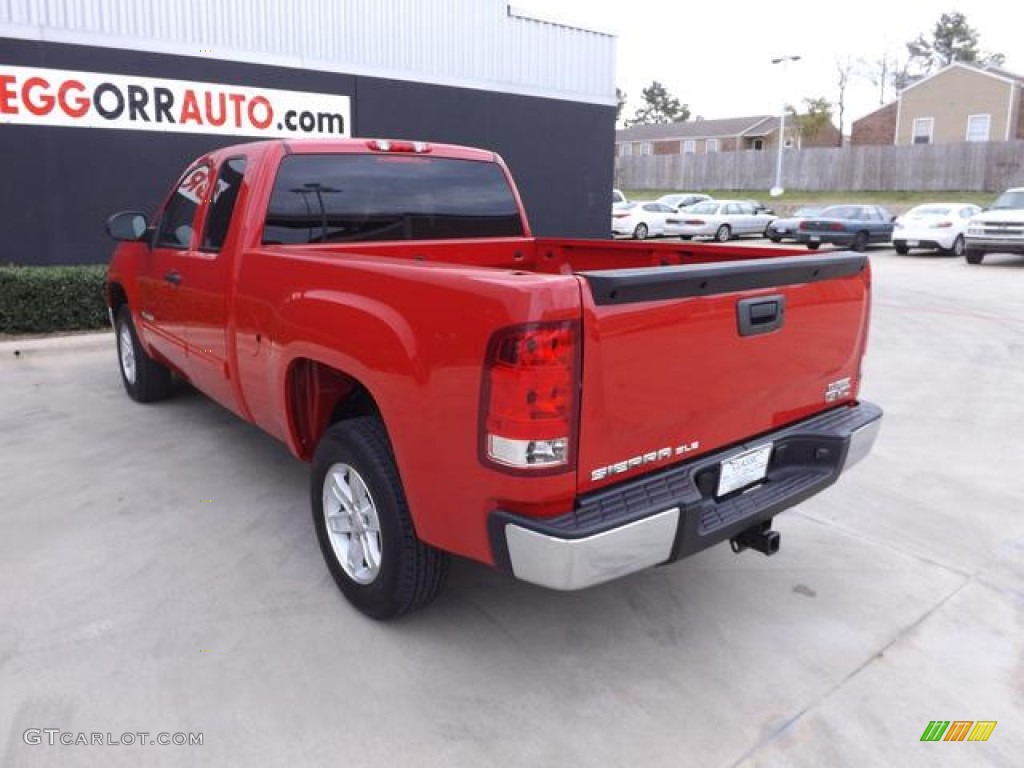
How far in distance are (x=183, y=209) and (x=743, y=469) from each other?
3.86 m

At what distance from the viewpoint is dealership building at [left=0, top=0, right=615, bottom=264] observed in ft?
34.3

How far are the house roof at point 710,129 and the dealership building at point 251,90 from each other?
54.9 meters

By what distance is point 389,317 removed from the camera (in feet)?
9.47

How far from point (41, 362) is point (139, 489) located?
176 inches

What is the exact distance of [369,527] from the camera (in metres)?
3.33

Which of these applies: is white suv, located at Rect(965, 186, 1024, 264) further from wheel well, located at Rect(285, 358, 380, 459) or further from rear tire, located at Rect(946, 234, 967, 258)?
wheel well, located at Rect(285, 358, 380, 459)

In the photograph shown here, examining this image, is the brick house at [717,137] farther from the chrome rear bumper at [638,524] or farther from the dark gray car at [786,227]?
the chrome rear bumper at [638,524]

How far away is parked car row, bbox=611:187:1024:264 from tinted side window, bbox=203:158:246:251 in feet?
59.6

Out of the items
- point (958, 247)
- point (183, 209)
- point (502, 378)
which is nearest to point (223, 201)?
point (183, 209)

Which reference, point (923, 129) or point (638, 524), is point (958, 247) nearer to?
point (638, 524)

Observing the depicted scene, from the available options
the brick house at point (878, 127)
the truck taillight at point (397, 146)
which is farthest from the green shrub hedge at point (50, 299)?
the brick house at point (878, 127)

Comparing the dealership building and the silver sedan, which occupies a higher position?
the dealership building

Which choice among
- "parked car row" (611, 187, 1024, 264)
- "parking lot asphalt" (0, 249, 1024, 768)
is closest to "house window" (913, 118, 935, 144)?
"parked car row" (611, 187, 1024, 264)

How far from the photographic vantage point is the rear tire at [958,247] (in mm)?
21977
